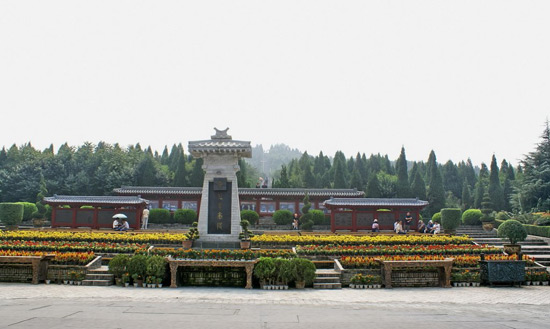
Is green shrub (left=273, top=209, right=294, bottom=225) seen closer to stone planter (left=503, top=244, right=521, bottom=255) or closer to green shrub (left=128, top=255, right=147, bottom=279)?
stone planter (left=503, top=244, right=521, bottom=255)

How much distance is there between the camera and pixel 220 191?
18.5 meters

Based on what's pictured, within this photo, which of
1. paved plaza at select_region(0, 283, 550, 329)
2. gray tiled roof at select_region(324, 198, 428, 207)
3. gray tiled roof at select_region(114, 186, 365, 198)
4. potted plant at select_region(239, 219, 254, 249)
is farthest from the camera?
gray tiled roof at select_region(114, 186, 365, 198)

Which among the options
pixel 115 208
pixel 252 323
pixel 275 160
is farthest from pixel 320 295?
pixel 275 160

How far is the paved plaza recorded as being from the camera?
7.53 meters

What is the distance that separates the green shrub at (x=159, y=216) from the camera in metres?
33.0

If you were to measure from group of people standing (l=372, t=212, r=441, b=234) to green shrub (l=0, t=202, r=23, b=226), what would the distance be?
2263cm

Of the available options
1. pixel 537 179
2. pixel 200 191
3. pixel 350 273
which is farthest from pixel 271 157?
pixel 350 273

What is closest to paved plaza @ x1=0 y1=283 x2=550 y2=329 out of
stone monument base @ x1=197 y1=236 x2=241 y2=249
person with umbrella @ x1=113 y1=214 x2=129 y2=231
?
stone monument base @ x1=197 y1=236 x2=241 y2=249

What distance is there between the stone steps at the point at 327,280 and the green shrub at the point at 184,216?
20901 millimetres

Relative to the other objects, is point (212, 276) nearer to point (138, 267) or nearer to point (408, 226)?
point (138, 267)

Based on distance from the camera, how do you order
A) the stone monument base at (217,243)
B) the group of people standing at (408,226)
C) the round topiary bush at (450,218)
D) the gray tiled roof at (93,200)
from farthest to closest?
the gray tiled roof at (93,200)
the round topiary bush at (450,218)
the group of people standing at (408,226)
the stone monument base at (217,243)

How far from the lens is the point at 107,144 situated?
51344 mm

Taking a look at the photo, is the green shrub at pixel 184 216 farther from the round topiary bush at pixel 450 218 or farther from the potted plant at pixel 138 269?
the potted plant at pixel 138 269

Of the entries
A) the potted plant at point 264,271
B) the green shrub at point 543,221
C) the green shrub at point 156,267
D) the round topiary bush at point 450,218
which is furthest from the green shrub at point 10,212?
the green shrub at point 543,221
